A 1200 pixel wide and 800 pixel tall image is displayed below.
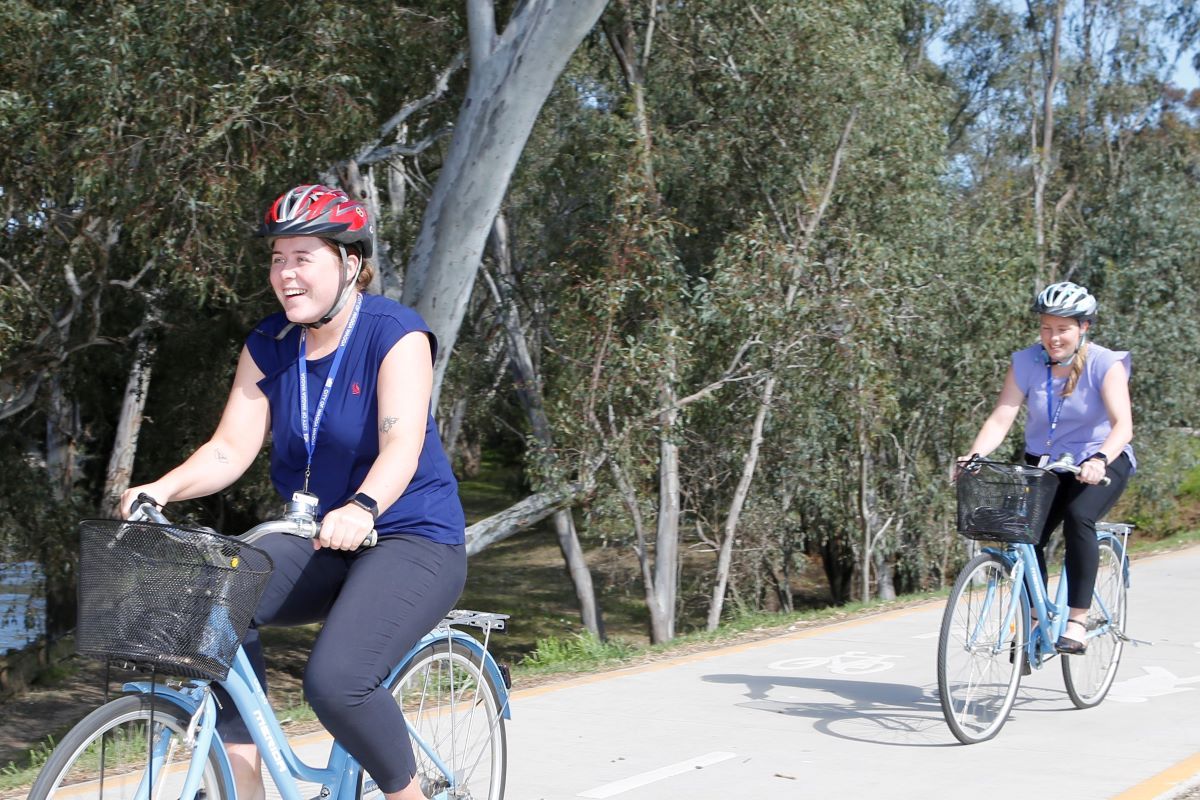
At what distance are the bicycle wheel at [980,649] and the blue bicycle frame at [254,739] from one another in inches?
106

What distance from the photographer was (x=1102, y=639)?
675 centimetres

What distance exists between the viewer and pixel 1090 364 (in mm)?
6250

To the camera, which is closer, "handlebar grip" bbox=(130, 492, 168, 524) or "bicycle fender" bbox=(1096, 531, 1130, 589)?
"handlebar grip" bbox=(130, 492, 168, 524)

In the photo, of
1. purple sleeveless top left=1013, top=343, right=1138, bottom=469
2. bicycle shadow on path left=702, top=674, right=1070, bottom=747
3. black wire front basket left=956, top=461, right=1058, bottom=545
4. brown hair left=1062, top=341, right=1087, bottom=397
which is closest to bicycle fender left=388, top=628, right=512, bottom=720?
bicycle shadow on path left=702, top=674, right=1070, bottom=747

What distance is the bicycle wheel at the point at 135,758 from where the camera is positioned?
9.79 ft

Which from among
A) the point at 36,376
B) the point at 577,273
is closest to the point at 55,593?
the point at 36,376

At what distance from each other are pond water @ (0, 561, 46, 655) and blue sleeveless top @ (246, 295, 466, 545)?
1508 centimetres

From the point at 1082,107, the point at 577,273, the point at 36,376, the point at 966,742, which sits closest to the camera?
the point at 966,742

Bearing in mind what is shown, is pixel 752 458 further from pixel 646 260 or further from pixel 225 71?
pixel 225 71

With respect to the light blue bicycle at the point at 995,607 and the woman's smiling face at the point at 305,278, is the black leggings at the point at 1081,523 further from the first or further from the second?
the woman's smiling face at the point at 305,278

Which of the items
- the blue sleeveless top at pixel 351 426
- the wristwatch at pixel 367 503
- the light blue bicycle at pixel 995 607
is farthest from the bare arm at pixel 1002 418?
the wristwatch at pixel 367 503

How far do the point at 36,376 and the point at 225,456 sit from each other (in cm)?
1132

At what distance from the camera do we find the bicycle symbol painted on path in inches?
297

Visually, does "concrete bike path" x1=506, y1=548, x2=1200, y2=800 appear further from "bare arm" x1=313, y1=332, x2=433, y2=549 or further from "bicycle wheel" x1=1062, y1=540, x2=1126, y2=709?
"bare arm" x1=313, y1=332, x2=433, y2=549
